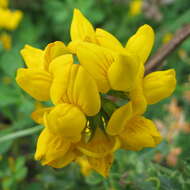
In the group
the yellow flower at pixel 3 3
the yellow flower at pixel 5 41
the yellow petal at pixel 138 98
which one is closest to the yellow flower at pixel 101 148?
the yellow petal at pixel 138 98

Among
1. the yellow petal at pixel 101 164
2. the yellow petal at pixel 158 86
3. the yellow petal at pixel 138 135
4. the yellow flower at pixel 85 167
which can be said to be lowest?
the yellow flower at pixel 85 167

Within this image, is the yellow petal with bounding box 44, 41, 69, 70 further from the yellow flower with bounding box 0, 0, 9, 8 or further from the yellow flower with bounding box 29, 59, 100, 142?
the yellow flower with bounding box 0, 0, 9, 8

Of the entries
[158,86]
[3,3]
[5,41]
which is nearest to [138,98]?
[158,86]

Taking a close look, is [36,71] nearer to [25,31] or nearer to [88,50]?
[88,50]

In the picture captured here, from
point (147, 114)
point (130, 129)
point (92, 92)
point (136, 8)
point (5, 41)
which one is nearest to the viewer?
point (92, 92)

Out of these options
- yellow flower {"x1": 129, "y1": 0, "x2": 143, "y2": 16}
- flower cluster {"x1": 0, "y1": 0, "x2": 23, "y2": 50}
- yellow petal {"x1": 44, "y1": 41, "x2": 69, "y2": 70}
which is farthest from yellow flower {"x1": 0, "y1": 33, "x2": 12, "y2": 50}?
yellow petal {"x1": 44, "y1": 41, "x2": 69, "y2": 70}

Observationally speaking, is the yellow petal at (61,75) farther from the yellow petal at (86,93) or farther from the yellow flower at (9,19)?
the yellow flower at (9,19)

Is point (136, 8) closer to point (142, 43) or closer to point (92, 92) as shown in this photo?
point (142, 43)
